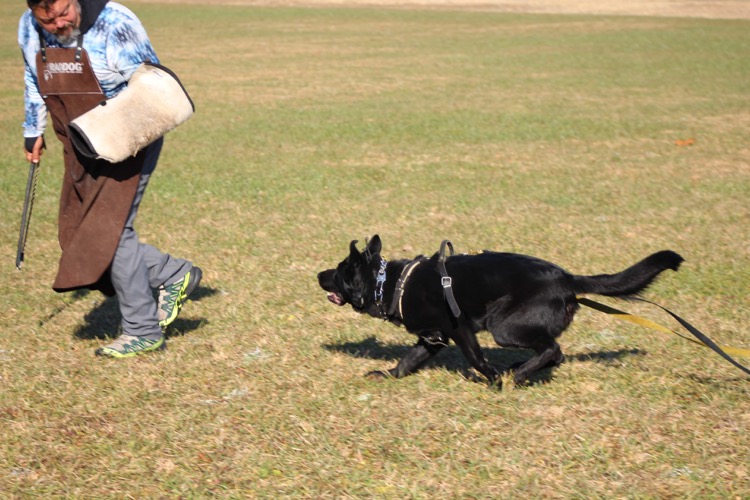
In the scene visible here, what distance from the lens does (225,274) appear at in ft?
22.6

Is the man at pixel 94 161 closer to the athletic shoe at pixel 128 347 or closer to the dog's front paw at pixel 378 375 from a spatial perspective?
the athletic shoe at pixel 128 347

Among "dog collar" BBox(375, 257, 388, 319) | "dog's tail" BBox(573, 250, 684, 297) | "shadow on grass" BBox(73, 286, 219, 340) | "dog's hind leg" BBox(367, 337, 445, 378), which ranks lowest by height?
"shadow on grass" BBox(73, 286, 219, 340)

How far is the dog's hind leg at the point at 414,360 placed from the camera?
4.79 meters

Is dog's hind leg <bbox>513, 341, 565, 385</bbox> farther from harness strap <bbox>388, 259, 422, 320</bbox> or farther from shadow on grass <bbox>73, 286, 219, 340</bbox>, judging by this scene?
shadow on grass <bbox>73, 286, 219, 340</bbox>

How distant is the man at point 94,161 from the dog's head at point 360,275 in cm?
120

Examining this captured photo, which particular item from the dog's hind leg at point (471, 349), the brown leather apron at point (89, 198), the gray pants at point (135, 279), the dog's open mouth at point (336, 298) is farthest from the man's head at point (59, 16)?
the dog's hind leg at point (471, 349)

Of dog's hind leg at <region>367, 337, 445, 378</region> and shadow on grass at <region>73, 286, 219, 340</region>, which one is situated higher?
dog's hind leg at <region>367, 337, 445, 378</region>

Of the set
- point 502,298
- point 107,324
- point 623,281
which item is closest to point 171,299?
point 107,324

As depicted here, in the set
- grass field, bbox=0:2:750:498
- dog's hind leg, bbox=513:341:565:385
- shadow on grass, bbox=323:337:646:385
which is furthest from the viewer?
shadow on grass, bbox=323:337:646:385

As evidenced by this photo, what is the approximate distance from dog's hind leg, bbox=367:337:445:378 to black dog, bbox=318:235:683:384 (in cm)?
9

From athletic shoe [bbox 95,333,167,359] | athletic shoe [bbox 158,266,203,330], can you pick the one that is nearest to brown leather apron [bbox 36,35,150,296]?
athletic shoe [bbox 95,333,167,359]

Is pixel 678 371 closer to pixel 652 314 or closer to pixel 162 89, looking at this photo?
pixel 652 314

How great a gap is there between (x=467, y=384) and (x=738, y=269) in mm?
3235

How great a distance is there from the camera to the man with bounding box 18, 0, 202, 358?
4.72 meters
